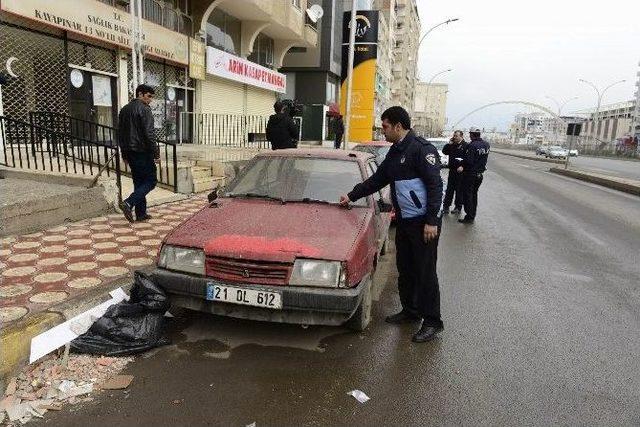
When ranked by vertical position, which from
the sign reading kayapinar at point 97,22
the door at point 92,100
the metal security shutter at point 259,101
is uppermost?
the sign reading kayapinar at point 97,22

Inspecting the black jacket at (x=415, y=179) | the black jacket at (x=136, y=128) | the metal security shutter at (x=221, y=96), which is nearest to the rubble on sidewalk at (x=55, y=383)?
the black jacket at (x=415, y=179)

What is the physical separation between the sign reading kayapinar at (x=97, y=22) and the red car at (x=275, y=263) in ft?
27.7

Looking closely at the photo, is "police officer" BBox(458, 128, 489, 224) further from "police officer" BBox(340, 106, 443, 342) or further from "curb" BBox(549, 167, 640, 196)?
"curb" BBox(549, 167, 640, 196)

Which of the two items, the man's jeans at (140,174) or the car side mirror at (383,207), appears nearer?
the car side mirror at (383,207)

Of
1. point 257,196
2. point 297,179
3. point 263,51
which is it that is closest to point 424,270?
point 297,179

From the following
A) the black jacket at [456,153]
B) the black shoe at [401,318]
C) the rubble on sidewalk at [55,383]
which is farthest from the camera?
the black jacket at [456,153]

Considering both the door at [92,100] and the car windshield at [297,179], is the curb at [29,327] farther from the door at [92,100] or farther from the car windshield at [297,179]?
the door at [92,100]

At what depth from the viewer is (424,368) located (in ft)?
10.8

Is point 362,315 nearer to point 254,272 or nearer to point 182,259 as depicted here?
point 254,272

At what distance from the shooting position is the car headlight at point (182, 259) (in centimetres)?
344

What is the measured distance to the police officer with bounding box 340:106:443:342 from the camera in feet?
12.0

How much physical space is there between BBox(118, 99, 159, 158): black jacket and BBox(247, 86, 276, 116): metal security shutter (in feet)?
50.8

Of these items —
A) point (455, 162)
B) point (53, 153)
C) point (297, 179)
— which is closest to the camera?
point (297, 179)

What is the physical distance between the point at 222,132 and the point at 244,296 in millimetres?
15362
